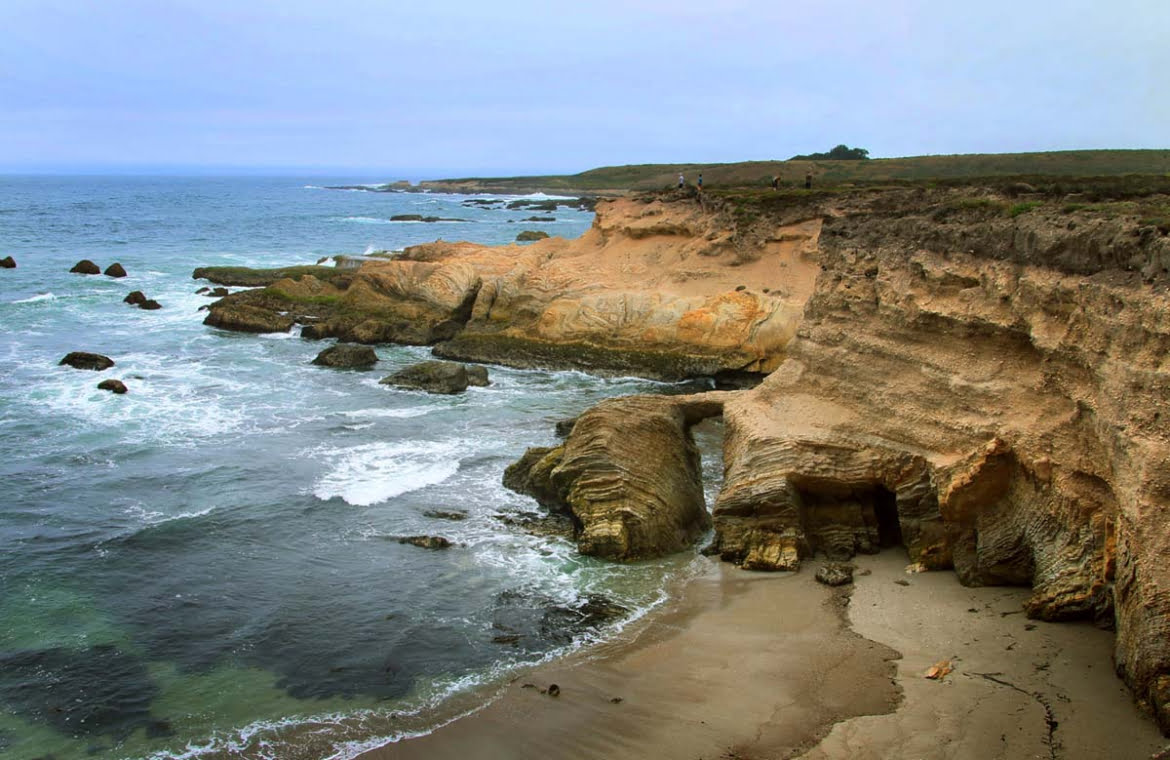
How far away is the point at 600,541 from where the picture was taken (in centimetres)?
1374

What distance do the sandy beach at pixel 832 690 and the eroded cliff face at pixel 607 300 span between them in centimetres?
1441

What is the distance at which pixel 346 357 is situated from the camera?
2752 centimetres

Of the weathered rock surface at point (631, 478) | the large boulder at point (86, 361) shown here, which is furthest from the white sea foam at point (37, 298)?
the weathered rock surface at point (631, 478)

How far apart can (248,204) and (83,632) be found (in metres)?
113

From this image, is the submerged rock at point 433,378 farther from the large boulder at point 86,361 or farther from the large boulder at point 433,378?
the large boulder at point 86,361

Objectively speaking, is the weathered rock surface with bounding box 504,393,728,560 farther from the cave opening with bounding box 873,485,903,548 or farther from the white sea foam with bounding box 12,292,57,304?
the white sea foam with bounding box 12,292,57,304

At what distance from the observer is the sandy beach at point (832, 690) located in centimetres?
840

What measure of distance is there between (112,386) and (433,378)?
315 inches

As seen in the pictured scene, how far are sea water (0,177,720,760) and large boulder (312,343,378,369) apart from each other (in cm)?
41

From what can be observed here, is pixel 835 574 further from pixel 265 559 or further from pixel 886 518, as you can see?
pixel 265 559

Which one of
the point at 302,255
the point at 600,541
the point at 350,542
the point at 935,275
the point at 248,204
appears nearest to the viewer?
the point at 935,275

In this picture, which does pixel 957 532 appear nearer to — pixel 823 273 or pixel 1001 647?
pixel 1001 647

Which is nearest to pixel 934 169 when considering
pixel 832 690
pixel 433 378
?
pixel 433 378

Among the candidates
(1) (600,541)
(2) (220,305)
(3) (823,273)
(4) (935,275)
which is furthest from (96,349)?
(4) (935,275)
